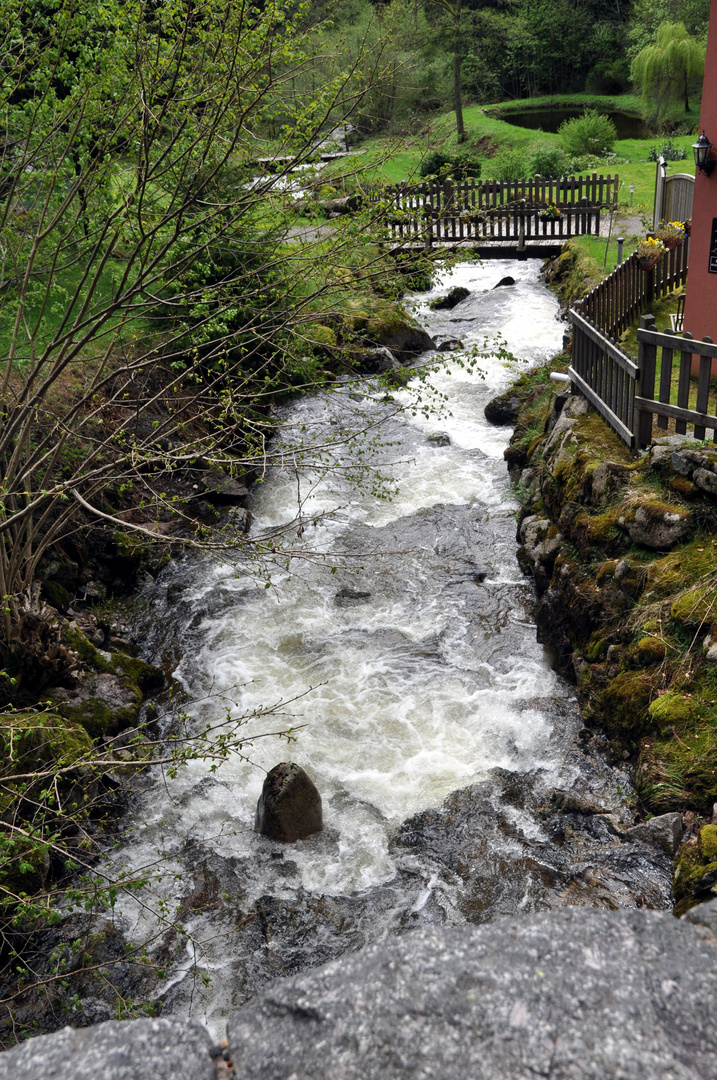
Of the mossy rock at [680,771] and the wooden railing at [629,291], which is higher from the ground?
the wooden railing at [629,291]

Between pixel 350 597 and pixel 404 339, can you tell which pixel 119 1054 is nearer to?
pixel 350 597

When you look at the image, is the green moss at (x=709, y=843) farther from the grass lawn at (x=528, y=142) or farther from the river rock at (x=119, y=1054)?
the grass lawn at (x=528, y=142)

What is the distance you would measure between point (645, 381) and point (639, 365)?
0.18 m

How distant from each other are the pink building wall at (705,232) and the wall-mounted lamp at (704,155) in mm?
62

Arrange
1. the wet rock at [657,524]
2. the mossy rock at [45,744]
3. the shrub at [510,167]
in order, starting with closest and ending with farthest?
1. the mossy rock at [45,744]
2. the wet rock at [657,524]
3. the shrub at [510,167]

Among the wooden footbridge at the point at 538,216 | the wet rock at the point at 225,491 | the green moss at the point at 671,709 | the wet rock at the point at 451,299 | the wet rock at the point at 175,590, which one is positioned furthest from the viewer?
the wooden footbridge at the point at 538,216

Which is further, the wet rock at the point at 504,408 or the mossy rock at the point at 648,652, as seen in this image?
the wet rock at the point at 504,408

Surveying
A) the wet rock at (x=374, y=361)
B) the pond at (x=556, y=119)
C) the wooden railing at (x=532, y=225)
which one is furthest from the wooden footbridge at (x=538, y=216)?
the pond at (x=556, y=119)

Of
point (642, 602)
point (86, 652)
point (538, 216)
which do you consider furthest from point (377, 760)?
point (538, 216)

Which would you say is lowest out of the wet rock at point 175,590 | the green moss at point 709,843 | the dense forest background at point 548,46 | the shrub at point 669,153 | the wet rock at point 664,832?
the wet rock at point 175,590

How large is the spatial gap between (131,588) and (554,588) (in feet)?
17.4

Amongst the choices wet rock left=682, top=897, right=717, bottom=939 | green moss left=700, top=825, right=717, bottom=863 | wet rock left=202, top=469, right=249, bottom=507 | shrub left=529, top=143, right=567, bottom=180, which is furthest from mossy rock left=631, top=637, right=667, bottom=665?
shrub left=529, top=143, right=567, bottom=180

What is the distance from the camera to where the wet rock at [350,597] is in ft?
32.3

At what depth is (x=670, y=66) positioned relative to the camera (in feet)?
130
